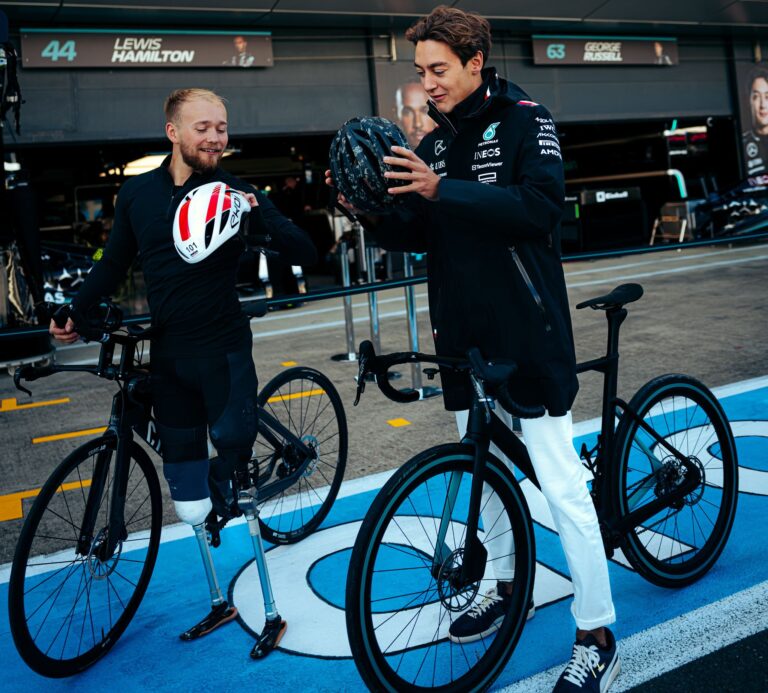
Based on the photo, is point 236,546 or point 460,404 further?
point 236,546

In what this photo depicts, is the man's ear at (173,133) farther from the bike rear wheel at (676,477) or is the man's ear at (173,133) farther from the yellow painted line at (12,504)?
the yellow painted line at (12,504)

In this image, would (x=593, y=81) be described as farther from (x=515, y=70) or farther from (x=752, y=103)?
(x=752, y=103)

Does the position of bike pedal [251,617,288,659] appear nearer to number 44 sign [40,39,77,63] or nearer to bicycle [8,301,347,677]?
bicycle [8,301,347,677]

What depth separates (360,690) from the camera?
9.15 ft

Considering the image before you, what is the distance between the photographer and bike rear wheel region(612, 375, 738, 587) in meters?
3.08

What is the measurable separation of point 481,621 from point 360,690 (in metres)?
0.48

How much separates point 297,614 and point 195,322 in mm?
1270

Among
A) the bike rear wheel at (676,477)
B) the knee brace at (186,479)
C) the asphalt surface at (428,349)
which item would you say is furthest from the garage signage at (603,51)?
the knee brace at (186,479)

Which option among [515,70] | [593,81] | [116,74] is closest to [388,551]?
[116,74]

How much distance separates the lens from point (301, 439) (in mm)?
3902

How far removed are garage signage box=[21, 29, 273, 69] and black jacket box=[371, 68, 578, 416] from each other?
41.8ft

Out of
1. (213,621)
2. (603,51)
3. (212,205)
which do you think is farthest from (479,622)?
(603,51)

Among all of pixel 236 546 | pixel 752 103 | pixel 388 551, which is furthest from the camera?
pixel 752 103

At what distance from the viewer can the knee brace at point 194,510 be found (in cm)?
306
